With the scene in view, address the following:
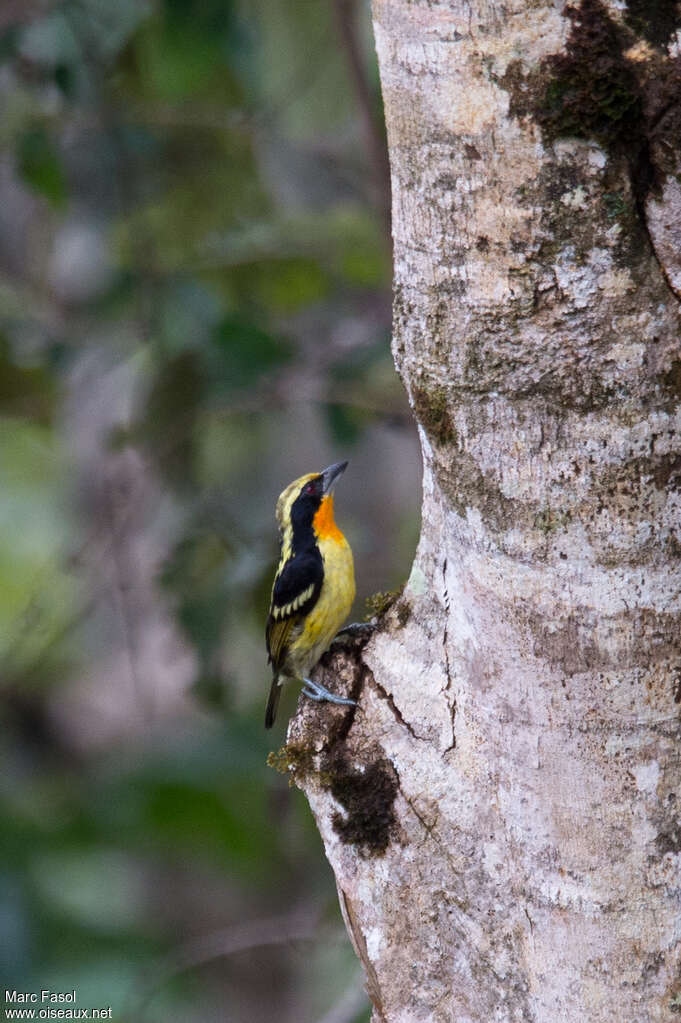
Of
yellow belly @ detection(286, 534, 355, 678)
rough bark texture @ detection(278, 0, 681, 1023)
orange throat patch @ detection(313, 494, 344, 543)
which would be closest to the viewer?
rough bark texture @ detection(278, 0, 681, 1023)

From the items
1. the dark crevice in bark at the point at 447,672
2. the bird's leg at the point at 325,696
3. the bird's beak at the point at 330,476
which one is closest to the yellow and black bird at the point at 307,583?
the bird's beak at the point at 330,476

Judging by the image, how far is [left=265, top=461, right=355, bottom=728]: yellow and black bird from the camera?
3.84 meters

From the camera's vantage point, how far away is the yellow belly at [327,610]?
382cm

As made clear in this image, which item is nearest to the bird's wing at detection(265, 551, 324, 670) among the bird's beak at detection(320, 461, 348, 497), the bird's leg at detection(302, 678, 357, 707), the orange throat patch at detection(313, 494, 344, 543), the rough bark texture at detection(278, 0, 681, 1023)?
the orange throat patch at detection(313, 494, 344, 543)

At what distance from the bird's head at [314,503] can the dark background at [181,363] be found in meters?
0.23

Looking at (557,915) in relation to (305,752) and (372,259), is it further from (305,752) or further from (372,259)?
(372,259)

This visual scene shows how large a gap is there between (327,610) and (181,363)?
1537 millimetres

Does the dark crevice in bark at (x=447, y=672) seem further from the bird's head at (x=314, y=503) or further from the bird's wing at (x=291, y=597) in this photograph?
the bird's head at (x=314, y=503)

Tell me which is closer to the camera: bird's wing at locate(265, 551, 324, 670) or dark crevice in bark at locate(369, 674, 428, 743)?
dark crevice in bark at locate(369, 674, 428, 743)

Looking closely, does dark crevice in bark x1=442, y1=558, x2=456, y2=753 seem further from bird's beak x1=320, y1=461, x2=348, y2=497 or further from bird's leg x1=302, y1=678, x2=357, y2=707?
bird's beak x1=320, y1=461, x2=348, y2=497

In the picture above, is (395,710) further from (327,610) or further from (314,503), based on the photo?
(314,503)

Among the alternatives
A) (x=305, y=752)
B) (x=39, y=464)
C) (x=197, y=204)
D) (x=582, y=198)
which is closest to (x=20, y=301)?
(x=197, y=204)

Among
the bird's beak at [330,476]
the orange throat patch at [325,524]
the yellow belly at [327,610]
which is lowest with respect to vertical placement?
the yellow belly at [327,610]

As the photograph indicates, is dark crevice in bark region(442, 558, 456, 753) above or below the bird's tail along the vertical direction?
above
